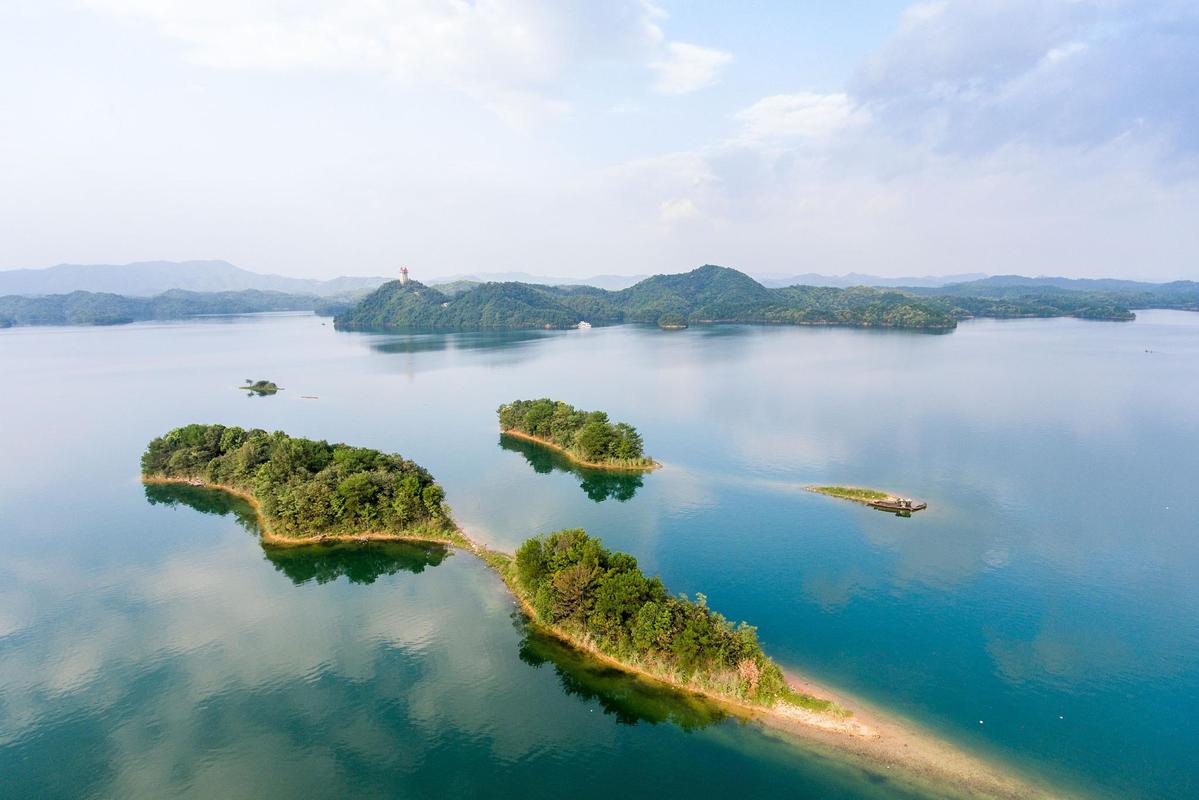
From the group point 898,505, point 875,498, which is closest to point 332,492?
point 875,498

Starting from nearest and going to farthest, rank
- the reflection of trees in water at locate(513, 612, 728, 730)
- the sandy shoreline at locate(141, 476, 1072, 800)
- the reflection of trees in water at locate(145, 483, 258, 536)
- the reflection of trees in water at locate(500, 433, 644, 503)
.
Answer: the sandy shoreline at locate(141, 476, 1072, 800)
the reflection of trees in water at locate(513, 612, 728, 730)
the reflection of trees in water at locate(145, 483, 258, 536)
the reflection of trees in water at locate(500, 433, 644, 503)

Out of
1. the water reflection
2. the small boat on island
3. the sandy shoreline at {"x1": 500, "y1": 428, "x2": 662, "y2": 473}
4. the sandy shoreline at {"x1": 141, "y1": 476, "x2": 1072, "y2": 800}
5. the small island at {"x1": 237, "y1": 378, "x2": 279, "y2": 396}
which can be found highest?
the water reflection

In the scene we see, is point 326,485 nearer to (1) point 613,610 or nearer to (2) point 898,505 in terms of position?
(1) point 613,610

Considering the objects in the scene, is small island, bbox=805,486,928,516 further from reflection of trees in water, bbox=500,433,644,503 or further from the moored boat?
reflection of trees in water, bbox=500,433,644,503

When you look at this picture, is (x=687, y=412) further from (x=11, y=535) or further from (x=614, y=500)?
(x=11, y=535)

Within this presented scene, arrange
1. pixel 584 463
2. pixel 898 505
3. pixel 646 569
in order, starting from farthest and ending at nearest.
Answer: pixel 584 463 → pixel 898 505 → pixel 646 569

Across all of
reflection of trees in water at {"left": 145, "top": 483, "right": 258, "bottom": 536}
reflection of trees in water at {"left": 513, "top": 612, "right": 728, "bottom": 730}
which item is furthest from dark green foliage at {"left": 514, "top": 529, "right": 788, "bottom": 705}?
reflection of trees in water at {"left": 145, "top": 483, "right": 258, "bottom": 536}
